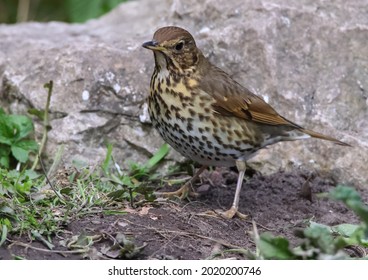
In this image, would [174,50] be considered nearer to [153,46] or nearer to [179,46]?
[179,46]

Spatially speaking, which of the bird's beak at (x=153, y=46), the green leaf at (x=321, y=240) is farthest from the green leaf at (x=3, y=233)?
the green leaf at (x=321, y=240)

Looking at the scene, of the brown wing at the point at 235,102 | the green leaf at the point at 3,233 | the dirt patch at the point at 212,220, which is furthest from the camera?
the brown wing at the point at 235,102

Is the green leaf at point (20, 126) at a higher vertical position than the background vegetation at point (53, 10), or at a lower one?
lower

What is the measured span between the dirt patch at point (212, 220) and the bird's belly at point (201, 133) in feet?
1.24

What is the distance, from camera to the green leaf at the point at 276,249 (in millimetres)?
4016

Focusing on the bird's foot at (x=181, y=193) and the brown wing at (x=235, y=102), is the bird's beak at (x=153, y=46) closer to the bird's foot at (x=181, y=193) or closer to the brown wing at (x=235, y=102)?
the brown wing at (x=235, y=102)

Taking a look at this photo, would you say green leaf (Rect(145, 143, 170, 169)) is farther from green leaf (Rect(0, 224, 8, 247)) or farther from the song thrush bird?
green leaf (Rect(0, 224, 8, 247))

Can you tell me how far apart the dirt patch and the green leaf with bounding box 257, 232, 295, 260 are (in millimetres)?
621

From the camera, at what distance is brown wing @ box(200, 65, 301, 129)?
18.0 ft

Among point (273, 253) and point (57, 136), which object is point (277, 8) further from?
point (273, 253)

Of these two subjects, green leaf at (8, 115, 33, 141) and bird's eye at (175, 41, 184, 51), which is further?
green leaf at (8, 115, 33, 141)

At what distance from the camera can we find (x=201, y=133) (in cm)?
535

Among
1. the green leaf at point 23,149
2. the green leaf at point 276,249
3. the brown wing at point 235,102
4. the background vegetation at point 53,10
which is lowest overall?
the green leaf at point 23,149

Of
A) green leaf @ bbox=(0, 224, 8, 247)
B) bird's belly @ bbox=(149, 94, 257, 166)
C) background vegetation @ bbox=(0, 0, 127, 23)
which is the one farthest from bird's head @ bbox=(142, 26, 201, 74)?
background vegetation @ bbox=(0, 0, 127, 23)
